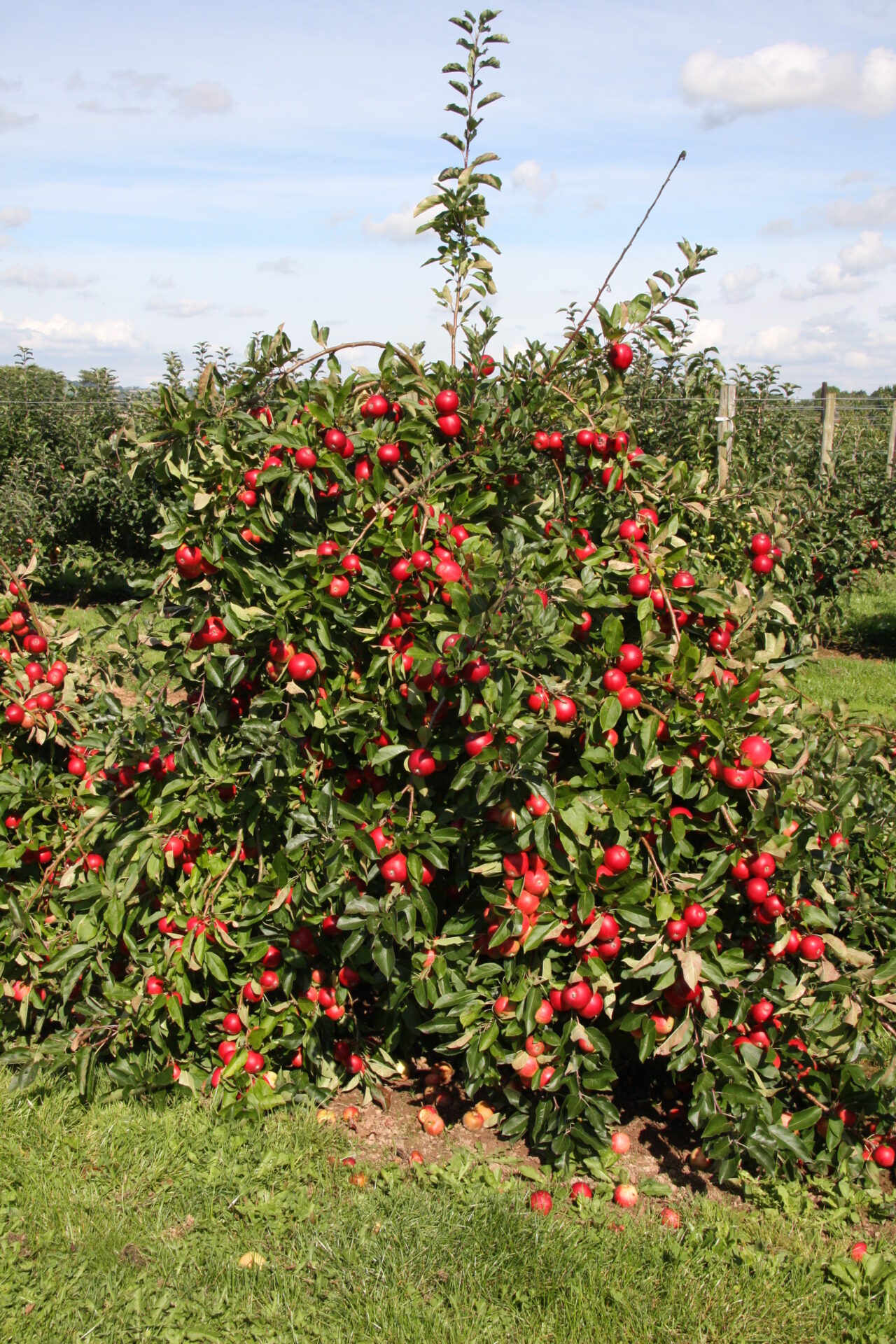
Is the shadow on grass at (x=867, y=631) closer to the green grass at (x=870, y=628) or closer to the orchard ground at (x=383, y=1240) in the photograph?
the green grass at (x=870, y=628)

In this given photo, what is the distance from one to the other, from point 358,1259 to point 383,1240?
80mm

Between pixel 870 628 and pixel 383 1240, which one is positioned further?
pixel 870 628

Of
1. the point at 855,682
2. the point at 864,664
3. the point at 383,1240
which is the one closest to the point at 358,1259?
the point at 383,1240

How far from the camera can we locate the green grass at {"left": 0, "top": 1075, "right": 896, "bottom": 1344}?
6.89 ft

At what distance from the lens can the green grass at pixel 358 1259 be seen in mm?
2102

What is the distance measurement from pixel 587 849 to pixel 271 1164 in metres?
1.17

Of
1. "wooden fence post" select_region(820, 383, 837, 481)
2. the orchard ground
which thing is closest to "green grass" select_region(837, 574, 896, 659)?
"wooden fence post" select_region(820, 383, 837, 481)

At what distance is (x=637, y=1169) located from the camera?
2.69 meters

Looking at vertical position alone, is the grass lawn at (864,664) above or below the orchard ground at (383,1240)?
above

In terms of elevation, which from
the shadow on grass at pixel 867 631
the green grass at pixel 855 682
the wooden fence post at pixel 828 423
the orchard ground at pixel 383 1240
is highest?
the wooden fence post at pixel 828 423

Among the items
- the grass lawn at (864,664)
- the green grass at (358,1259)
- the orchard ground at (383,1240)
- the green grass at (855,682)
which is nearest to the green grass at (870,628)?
the grass lawn at (864,664)

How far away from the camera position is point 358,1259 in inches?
88.7

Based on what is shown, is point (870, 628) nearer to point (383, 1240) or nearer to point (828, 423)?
point (828, 423)

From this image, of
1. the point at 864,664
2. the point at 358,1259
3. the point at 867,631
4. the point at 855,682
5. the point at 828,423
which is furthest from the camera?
the point at 828,423
